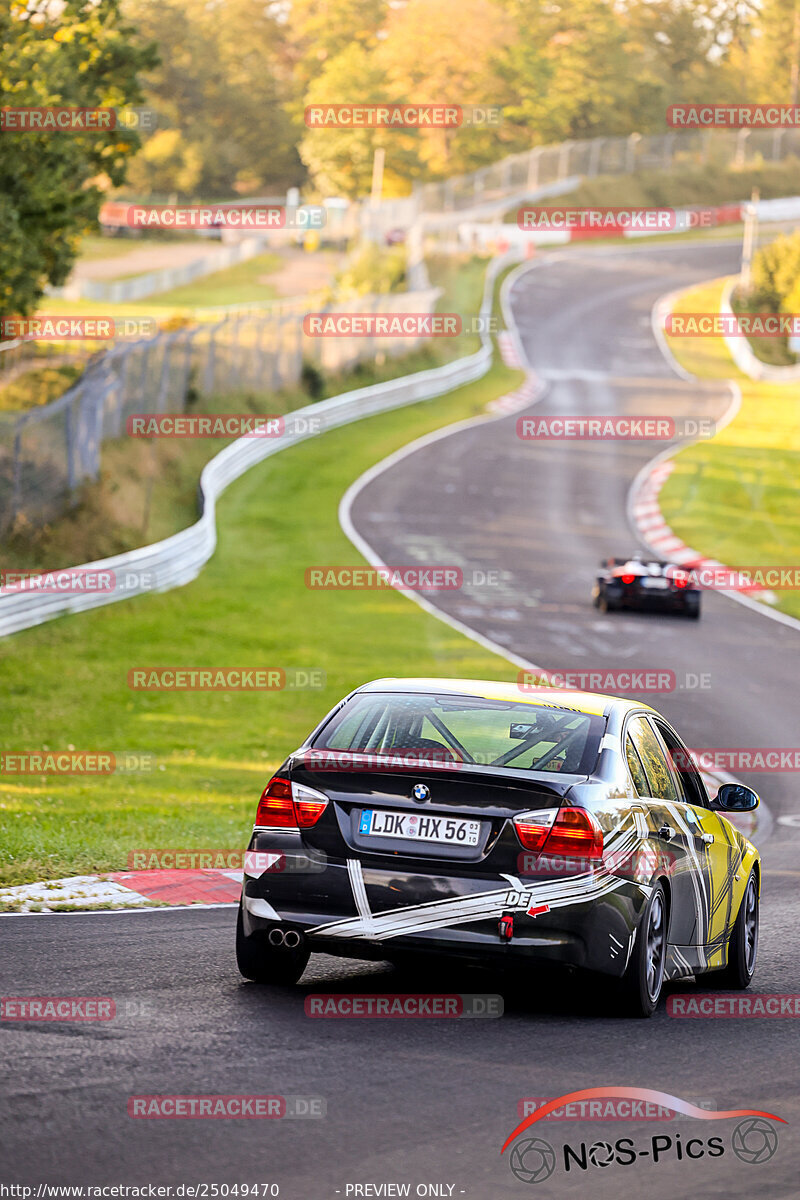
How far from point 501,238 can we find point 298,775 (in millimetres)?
74890

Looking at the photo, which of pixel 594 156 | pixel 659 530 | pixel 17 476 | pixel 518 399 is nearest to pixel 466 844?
pixel 17 476

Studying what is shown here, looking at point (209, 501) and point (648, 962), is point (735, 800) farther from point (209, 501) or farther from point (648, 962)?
point (209, 501)

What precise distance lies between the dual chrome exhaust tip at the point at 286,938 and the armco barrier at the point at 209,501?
48.8ft

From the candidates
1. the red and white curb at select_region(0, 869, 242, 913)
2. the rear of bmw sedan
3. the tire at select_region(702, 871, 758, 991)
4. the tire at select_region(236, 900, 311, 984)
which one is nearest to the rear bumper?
the rear of bmw sedan

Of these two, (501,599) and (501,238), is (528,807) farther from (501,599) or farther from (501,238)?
(501,238)

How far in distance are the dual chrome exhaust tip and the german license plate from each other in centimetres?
54

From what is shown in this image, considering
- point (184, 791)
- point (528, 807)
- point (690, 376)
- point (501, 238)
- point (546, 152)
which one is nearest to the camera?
point (528, 807)

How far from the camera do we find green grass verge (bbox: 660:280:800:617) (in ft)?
117

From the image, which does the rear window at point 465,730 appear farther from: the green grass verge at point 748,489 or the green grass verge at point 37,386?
the green grass verge at point 37,386

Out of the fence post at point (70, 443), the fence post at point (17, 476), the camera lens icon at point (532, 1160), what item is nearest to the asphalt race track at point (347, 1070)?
the camera lens icon at point (532, 1160)

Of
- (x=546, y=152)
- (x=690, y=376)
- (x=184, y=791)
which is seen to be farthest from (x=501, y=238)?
(x=184, y=791)

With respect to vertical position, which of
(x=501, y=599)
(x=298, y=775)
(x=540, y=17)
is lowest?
(x=501, y=599)

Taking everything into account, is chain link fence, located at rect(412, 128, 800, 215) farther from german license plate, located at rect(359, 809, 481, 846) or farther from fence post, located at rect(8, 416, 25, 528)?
german license plate, located at rect(359, 809, 481, 846)

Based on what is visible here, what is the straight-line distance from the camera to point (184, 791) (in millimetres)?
15336
